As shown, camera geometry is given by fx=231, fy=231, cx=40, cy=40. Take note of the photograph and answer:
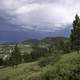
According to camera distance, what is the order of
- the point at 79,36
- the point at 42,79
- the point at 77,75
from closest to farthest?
the point at 77,75, the point at 42,79, the point at 79,36

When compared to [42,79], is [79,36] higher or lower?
higher

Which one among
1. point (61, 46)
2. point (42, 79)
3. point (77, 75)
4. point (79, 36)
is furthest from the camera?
point (61, 46)

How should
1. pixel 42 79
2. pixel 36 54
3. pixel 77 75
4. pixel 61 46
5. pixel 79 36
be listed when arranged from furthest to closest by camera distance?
1. pixel 36 54
2. pixel 61 46
3. pixel 79 36
4. pixel 42 79
5. pixel 77 75

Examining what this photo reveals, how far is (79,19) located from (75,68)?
195 feet

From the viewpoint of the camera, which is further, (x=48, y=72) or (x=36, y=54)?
(x=36, y=54)

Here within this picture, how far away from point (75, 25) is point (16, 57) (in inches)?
982

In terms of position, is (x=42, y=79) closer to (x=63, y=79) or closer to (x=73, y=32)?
(x=63, y=79)

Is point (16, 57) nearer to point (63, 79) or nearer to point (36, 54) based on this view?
point (36, 54)

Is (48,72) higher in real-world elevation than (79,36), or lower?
lower

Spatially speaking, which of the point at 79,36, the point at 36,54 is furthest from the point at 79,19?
the point at 36,54

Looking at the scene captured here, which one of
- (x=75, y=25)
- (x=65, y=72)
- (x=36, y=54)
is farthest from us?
(x=36, y=54)

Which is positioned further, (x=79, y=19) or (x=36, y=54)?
(x=36, y=54)

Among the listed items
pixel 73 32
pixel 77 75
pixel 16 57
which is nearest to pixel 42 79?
pixel 77 75

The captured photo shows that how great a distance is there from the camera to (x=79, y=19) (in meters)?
77.2
